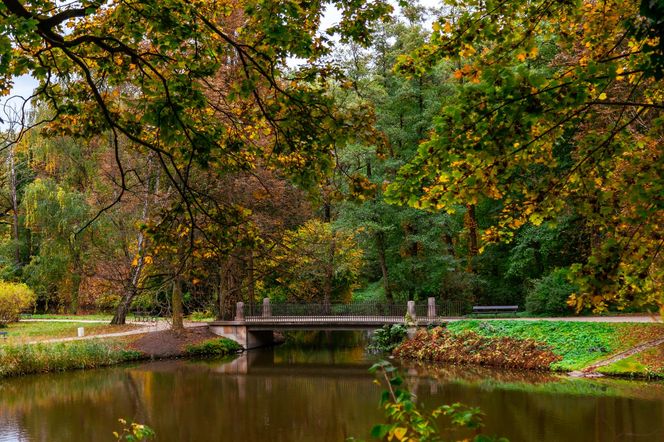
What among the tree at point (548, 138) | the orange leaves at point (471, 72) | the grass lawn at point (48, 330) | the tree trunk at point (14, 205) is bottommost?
the grass lawn at point (48, 330)

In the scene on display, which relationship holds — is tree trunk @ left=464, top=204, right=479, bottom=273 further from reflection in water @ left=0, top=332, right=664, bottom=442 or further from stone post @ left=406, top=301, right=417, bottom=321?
reflection in water @ left=0, top=332, right=664, bottom=442

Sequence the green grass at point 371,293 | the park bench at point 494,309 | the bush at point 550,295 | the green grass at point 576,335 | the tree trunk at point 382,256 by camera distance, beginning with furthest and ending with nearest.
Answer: the green grass at point 371,293
the tree trunk at point 382,256
the park bench at point 494,309
the bush at point 550,295
the green grass at point 576,335

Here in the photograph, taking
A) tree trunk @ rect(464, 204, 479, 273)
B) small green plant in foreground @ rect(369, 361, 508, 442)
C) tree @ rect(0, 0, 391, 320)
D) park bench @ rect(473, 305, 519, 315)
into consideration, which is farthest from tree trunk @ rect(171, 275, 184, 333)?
small green plant in foreground @ rect(369, 361, 508, 442)

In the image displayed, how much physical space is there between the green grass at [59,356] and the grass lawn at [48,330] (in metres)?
1.75

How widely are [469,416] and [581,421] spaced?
10.4 m

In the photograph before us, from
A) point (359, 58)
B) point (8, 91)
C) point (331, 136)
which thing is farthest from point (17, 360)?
point (359, 58)

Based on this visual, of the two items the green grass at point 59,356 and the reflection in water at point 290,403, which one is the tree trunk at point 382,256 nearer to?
the reflection in water at point 290,403

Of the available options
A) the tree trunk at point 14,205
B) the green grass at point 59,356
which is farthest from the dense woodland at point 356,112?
the tree trunk at point 14,205

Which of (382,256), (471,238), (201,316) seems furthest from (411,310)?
(201,316)

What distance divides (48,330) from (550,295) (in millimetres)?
20110

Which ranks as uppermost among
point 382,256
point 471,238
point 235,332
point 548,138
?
point 471,238

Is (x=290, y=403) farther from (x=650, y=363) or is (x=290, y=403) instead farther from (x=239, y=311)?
(x=239, y=311)

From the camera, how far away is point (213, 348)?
2398 cm

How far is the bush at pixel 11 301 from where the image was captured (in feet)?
92.1
